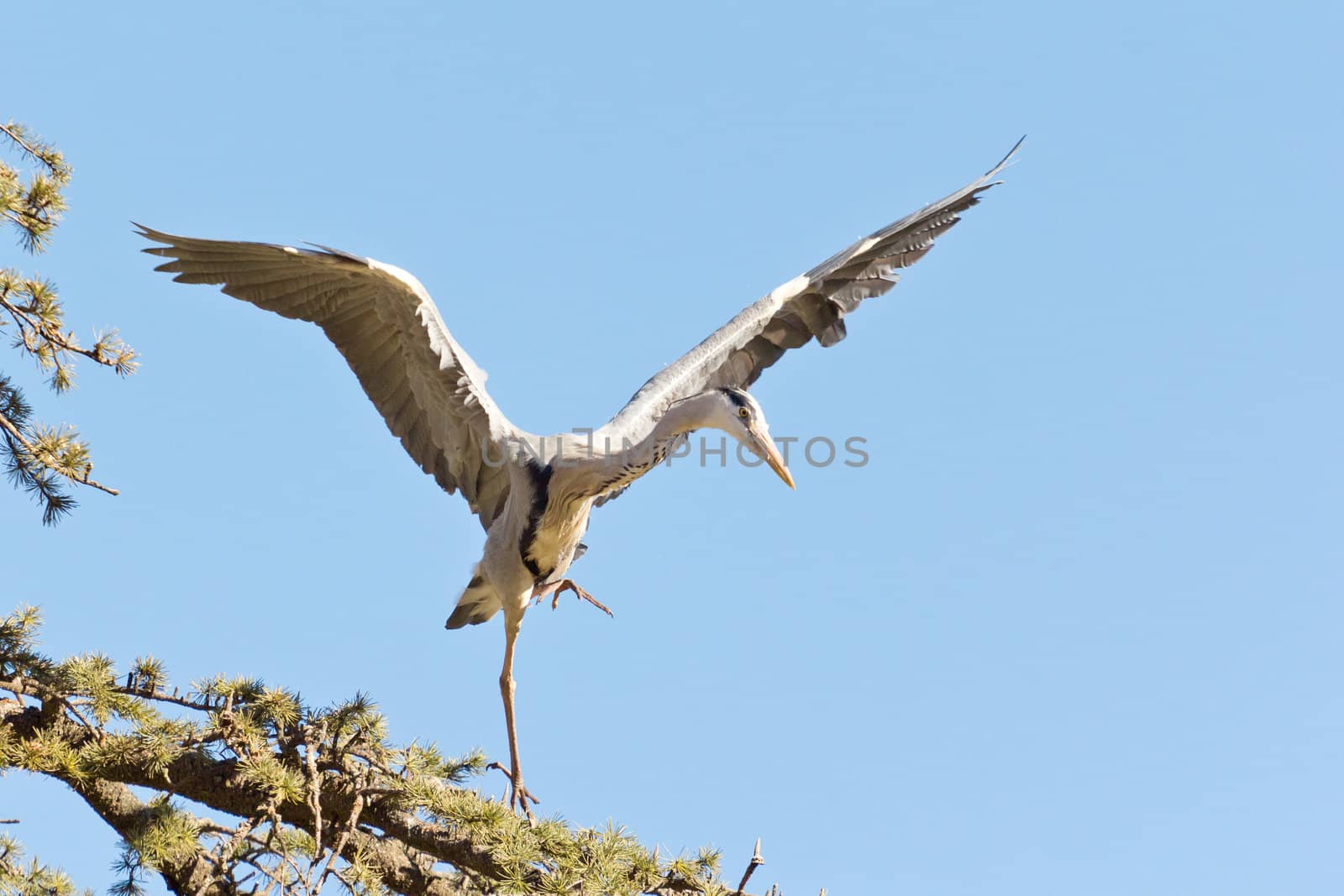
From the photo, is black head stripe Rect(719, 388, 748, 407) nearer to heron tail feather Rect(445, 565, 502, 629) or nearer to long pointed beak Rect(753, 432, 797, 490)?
long pointed beak Rect(753, 432, 797, 490)

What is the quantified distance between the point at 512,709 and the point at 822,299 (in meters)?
2.47

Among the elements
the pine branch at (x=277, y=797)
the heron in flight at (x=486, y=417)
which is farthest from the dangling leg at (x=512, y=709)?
the pine branch at (x=277, y=797)

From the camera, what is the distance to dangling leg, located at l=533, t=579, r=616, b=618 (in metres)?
5.48

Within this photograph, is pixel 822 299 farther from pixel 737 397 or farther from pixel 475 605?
pixel 475 605

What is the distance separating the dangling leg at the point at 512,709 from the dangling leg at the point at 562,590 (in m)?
0.13

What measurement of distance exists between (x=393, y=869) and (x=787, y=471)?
6.62ft

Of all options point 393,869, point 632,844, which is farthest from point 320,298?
point 632,844

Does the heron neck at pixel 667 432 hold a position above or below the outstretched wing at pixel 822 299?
below

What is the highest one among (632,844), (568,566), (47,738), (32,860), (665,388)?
(665,388)

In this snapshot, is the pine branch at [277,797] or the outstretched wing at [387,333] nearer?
the pine branch at [277,797]

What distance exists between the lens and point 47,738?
137 inches

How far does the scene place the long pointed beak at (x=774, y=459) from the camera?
4.77 metres

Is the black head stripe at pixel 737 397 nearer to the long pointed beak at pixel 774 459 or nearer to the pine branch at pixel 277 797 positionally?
the long pointed beak at pixel 774 459

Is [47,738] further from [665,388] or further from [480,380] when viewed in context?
[665,388]
